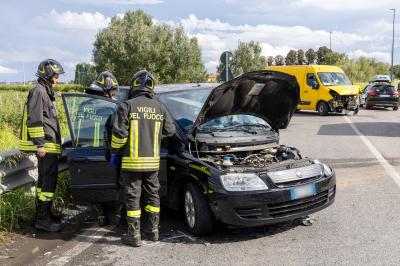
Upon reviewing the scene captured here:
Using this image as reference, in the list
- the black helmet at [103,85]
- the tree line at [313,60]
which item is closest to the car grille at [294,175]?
the black helmet at [103,85]

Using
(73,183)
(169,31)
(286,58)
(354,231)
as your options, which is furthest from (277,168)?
(286,58)

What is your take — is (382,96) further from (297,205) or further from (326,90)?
(297,205)

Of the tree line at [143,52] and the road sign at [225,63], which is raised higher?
the tree line at [143,52]

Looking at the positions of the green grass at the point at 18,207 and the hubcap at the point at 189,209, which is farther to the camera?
the green grass at the point at 18,207

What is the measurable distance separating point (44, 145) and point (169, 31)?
3286 centimetres

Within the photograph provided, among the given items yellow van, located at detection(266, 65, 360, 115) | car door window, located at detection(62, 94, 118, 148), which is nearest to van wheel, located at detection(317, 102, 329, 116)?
yellow van, located at detection(266, 65, 360, 115)

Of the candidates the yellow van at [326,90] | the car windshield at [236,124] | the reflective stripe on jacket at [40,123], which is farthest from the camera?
the yellow van at [326,90]

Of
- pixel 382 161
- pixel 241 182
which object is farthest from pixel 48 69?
pixel 382 161

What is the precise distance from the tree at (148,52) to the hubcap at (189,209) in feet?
97.8

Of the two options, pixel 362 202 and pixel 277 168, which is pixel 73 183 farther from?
pixel 362 202

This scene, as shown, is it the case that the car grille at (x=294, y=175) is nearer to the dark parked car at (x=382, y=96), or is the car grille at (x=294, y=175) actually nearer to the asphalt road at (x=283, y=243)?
the asphalt road at (x=283, y=243)

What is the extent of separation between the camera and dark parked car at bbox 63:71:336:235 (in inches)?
172

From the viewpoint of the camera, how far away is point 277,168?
15.0 ft

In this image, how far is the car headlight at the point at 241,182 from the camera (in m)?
4.34
